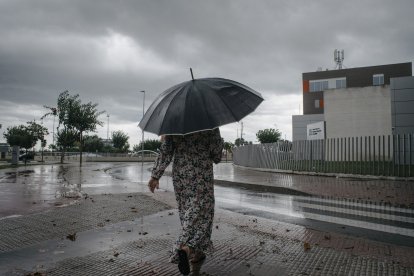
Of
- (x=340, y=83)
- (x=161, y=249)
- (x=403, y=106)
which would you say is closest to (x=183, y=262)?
(x=161, y=249)

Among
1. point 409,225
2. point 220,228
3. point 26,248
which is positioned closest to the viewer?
point 26,248

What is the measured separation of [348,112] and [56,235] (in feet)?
105

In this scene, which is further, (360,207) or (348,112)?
(348,112)

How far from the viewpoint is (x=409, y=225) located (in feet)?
19.7

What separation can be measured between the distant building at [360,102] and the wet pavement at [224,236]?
15.7 m

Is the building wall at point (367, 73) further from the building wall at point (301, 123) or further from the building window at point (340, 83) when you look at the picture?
the building wall at point (301, 123)

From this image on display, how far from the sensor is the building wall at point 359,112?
3256 cm

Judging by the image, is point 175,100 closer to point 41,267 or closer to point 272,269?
point 272,269

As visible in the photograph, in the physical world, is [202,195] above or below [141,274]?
above

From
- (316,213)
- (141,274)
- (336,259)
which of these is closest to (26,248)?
(141,274)

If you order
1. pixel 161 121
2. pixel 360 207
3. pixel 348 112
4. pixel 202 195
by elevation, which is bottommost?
pixel 360 207

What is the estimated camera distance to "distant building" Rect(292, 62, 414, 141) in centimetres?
2267

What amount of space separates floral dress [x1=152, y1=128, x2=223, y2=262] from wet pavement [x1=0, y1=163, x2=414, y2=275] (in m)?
0.39

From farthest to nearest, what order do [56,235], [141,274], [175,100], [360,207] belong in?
1. [360,207]
2. [56,235]
3. [175,100]
4. [141,274]
